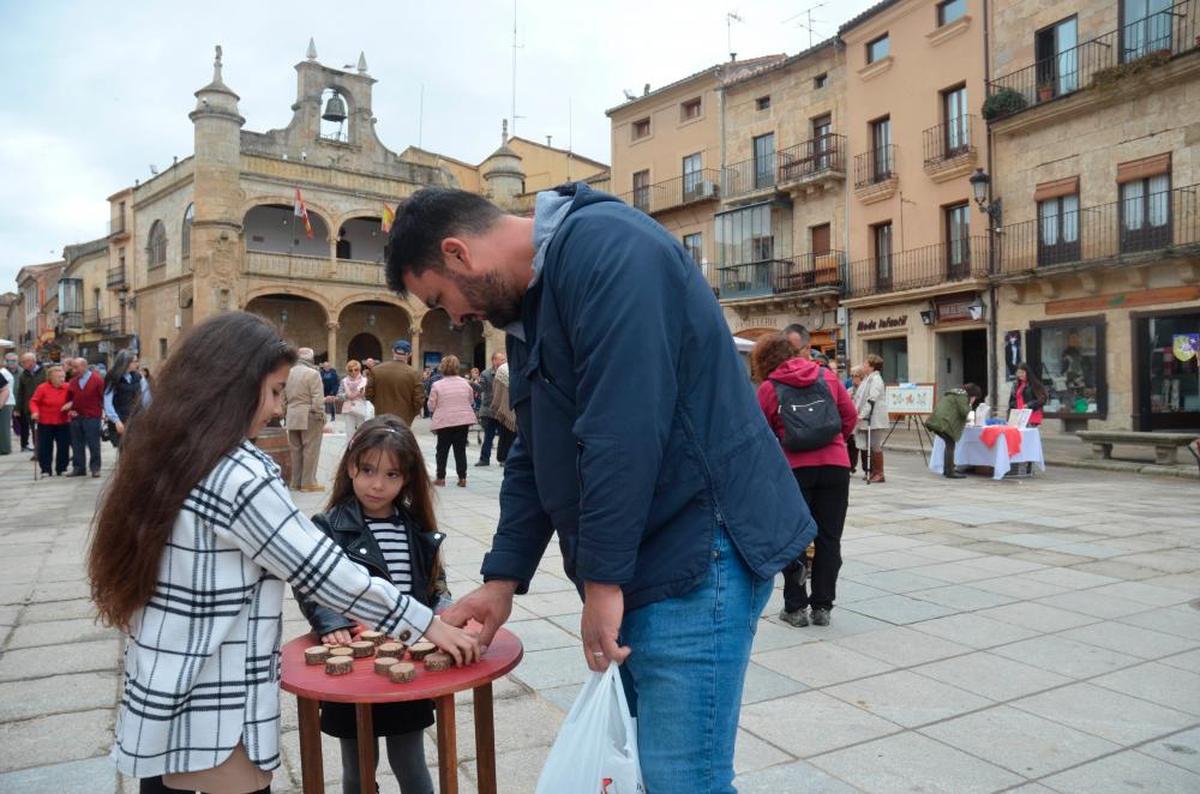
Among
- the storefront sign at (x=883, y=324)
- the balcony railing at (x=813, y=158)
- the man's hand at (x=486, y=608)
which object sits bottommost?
the man's hand at (x=486, y=608)

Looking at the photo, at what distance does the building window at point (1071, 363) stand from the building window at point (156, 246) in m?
31.1

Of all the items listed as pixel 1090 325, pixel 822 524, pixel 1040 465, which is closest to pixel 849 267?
pixel 1090 325

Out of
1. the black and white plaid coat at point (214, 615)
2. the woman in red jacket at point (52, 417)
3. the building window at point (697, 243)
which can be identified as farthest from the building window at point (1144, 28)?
the black and white plaid coat at point (214, 615)

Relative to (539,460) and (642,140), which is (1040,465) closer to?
(539,460)

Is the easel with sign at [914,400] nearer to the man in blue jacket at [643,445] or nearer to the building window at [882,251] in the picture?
the building window at [882,251]

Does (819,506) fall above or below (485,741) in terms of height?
above

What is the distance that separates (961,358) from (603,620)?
24113mm

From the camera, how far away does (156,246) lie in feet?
115

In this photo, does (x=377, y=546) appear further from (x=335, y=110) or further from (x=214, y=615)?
(x=335, y=110)

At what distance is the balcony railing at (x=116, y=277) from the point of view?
38.9 meters

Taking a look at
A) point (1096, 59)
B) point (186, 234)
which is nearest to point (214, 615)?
point (1096, 59)

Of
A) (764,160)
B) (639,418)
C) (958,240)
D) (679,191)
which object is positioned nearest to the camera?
(639,418)

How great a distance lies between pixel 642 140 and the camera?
32.6 m

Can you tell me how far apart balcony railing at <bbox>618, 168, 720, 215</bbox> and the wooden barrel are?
21.3 m
